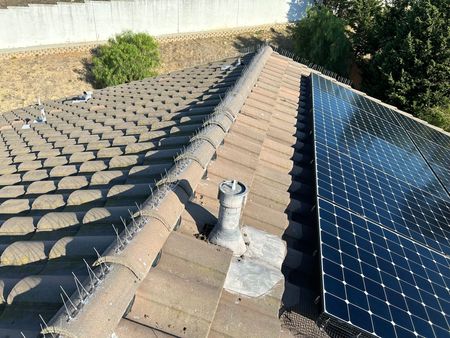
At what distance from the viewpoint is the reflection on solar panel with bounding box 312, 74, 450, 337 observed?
5.50 meters

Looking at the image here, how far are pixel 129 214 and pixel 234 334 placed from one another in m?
2.42

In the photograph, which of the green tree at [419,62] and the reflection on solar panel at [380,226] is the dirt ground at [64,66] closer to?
the green tree at [419,62]

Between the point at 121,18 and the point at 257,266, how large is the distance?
4108cm

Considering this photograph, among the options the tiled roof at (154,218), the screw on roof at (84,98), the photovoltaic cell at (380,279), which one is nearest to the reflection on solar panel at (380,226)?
the photovoltaic cell at (380,279)

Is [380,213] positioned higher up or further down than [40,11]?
higher up

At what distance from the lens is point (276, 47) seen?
151 feet

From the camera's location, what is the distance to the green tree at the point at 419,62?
86.6 ft

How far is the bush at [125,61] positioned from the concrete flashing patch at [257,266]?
31951 mm

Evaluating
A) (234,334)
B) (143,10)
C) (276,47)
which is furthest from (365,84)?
(234,334)

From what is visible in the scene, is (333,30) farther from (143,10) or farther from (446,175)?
(446,175)

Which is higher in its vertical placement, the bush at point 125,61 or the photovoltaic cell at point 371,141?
the photovoltaic cell at point 371,141

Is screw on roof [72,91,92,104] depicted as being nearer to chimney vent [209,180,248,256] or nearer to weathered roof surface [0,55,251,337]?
weathered roof surface [0,55,251,337]

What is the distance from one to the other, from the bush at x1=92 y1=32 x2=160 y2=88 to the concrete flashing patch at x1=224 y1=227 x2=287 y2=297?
3195 centimetres

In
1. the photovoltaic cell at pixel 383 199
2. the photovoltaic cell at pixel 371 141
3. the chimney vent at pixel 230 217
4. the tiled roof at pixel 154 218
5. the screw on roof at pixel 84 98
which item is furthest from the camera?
the screw on roof at pixel 84 98
